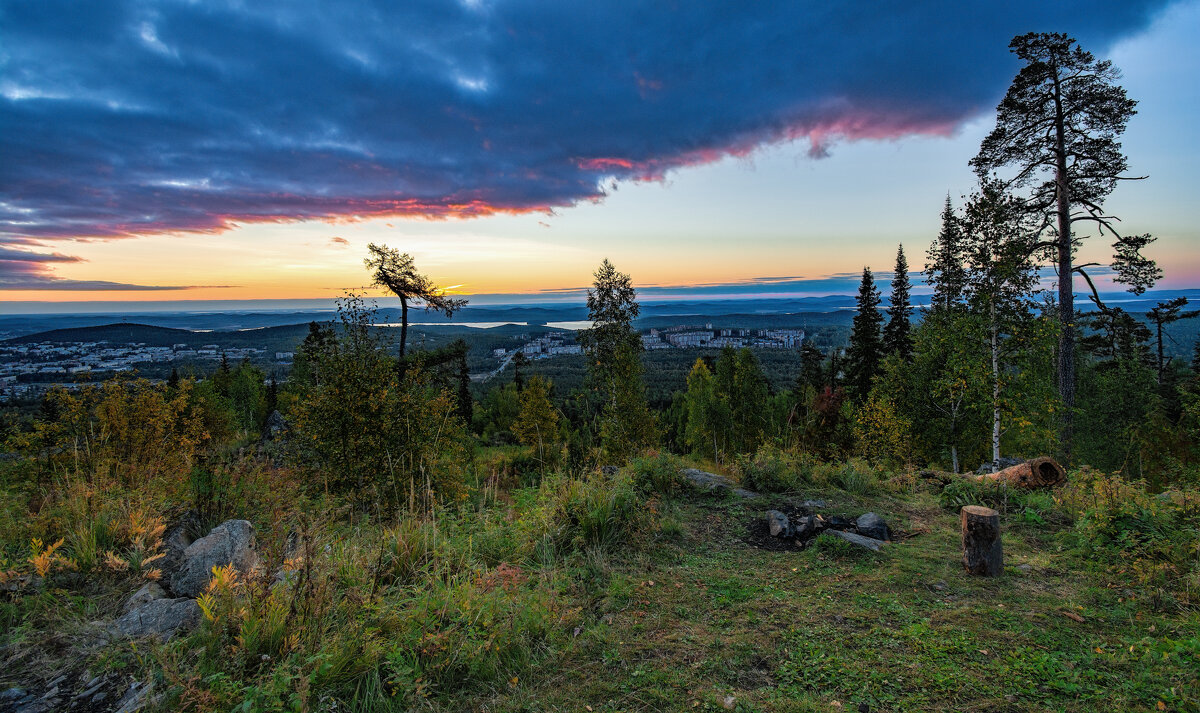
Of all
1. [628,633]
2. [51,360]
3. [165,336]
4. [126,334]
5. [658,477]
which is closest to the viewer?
[628,633]

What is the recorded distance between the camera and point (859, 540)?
568 cm

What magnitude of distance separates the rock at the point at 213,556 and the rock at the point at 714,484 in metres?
6.38

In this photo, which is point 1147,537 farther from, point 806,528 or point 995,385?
point 995,385

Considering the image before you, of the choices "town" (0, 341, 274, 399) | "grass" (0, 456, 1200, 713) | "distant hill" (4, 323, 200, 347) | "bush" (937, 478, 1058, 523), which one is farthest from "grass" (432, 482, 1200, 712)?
"distant hill" (4, 323, 200, 347)

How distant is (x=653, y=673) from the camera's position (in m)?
3.13

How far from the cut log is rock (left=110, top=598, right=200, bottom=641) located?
36.1 ft

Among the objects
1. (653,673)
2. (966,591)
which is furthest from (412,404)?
(966,591)

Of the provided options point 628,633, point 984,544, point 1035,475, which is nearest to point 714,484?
point 984,544

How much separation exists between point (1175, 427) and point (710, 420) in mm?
22553

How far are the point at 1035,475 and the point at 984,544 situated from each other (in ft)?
16.8

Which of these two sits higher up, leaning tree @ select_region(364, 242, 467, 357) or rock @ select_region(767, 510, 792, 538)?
leaning tree @ select_region(364, 242, 467, 357)

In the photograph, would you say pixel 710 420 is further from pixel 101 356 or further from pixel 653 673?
pixel 101 356

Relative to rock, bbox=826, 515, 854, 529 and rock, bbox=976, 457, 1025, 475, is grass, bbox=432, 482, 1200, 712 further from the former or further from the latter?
rock, bbox=976, 457, 1025, 475

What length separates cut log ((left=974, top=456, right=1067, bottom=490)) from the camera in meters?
8.20
